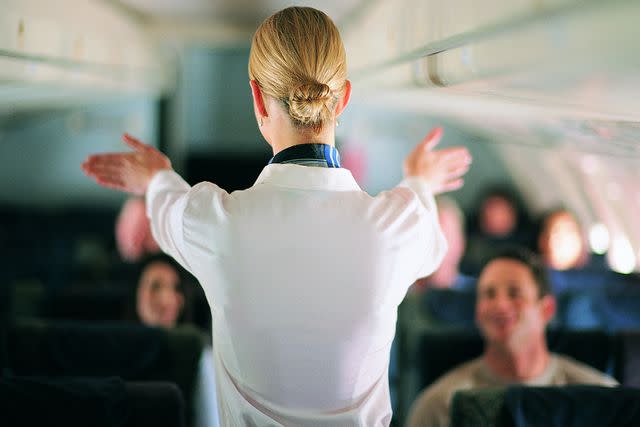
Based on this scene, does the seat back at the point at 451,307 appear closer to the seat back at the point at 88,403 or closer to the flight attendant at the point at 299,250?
the seat back at the point at 88,403

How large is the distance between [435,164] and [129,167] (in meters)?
0.74

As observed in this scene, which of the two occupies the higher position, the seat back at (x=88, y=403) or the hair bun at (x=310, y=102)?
the hair bun at (x=310, y=102)

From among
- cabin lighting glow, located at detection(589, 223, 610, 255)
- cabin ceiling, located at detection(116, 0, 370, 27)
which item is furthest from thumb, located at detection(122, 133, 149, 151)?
cabin lighting glow, located at detection(589, 223, 610, 255)

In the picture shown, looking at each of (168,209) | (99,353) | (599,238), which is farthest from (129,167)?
(599,238)

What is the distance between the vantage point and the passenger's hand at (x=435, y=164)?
194 cm

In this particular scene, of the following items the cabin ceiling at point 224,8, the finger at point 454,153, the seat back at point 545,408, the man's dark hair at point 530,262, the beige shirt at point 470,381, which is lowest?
the beige shirt at point 470,381

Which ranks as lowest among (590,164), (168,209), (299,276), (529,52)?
(299,276)

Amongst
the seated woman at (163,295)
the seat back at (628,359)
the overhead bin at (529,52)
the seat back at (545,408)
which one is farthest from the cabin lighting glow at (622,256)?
the seat back at (545,408)

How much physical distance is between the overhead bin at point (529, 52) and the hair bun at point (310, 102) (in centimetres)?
62

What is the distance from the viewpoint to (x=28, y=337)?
325cm

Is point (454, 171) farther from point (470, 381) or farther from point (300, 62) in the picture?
point (470, 381)

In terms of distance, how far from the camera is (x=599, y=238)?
23.7 ft

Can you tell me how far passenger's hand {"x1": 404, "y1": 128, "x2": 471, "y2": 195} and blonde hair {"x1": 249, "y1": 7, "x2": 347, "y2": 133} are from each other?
0.37m

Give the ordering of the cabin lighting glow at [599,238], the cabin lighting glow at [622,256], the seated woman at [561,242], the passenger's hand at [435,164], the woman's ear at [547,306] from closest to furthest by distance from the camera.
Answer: the passenger's hand at [435,164] < the woman's ear at [547,306] < the seated woman at [561,242] < the cabin lighting glow at [622,256] < the cabin lighting glow at [599,238]
